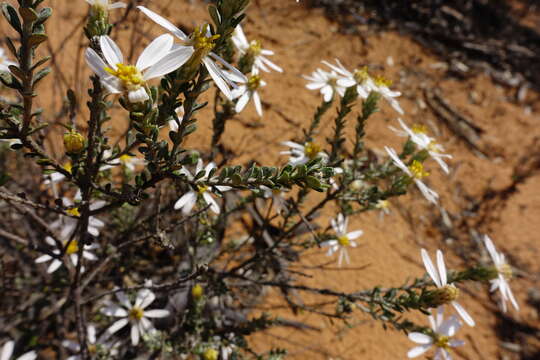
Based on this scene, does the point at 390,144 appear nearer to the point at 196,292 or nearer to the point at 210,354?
the point at 196,292

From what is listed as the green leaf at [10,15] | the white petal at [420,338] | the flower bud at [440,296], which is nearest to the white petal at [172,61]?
the green leaf at [10,15]

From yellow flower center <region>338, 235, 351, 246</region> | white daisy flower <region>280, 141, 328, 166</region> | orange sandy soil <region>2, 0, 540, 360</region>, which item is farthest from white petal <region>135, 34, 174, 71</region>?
yellow flower center <region>338, 235, 351, 246</region>

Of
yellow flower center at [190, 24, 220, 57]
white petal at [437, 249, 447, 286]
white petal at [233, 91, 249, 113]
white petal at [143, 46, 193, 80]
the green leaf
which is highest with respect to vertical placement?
the green leaf

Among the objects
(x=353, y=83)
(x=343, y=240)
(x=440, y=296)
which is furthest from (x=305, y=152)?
(x=440, y=296)

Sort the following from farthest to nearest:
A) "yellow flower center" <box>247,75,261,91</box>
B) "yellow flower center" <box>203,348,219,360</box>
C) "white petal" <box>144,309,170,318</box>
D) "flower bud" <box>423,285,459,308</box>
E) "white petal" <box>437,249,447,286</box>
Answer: "white petal" <box>144,309,170,318</box> < "yellow flower center" <box>203,348,219,360</box> < "yellow flower center" <box>247,75,261,91</box> < "white petal" <box>437,249,447,286</box> < "flower bud" <box>423,285,459,308</box>

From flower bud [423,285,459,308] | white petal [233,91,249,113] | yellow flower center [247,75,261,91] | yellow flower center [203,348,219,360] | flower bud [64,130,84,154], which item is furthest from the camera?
yellow flower center [203,348,219,360]

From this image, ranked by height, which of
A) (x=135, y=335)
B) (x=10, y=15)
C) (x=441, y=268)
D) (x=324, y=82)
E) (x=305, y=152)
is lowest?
(x=135, y=335)

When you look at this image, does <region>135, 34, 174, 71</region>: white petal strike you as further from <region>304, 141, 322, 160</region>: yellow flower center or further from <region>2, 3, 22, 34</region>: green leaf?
<region>304, 141, 322, 160</region>: yellow flower center
